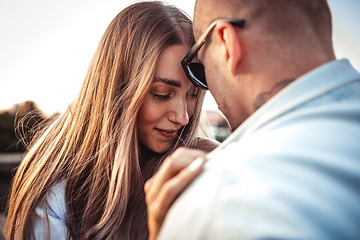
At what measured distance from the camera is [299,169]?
23.3 inches

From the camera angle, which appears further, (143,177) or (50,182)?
(143,177)

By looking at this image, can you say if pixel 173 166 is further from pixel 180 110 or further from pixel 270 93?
pixel 180 110

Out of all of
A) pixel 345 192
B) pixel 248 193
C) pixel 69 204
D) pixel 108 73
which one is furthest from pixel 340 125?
pixel 69 204

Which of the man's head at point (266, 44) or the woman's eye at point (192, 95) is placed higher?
the man's head at point (266, 44)

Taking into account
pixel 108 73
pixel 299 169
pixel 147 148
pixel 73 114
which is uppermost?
pixel 108 73

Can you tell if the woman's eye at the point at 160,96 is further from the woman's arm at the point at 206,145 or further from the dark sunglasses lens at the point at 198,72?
the woman's arm at the point at 206,145

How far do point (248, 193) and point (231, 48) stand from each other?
0.73 metres

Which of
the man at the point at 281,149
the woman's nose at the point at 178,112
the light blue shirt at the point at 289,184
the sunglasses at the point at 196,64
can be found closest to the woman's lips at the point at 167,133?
the woman's nose at the point at 178,112

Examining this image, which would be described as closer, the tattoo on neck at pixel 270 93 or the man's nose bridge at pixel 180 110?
the tattoo on neck at pixel 270 93

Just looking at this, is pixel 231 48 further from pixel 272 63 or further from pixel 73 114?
pixel 73 114

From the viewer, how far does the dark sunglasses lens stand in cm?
160

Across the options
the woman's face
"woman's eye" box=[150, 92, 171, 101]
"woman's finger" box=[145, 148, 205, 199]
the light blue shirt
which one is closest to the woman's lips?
the woman's face

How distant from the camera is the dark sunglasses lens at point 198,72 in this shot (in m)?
1.60

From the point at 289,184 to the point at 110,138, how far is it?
59.7 inches
